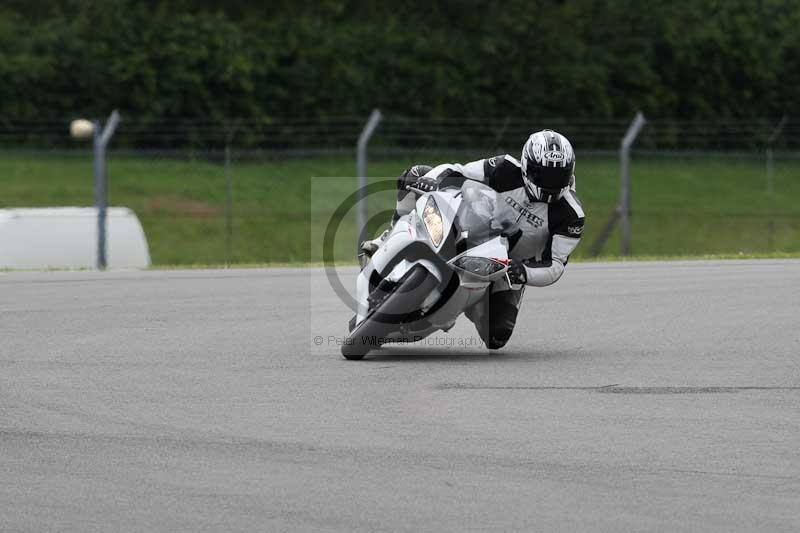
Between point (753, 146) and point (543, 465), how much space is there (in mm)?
30738

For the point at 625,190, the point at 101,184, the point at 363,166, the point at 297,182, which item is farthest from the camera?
the point at 297,182

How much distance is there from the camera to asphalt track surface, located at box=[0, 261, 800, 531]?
221 inches

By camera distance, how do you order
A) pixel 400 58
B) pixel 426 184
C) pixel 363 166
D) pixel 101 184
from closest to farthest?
1. pixel 426 184
2. pixel 101 184
3. pixel 363 166
4. pixel 400 58

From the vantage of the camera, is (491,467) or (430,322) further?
(430,322)

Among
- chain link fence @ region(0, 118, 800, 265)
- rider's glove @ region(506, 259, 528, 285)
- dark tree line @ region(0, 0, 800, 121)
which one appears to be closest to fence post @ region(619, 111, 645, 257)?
chain link fence @ region(0, 118, 800, 265)

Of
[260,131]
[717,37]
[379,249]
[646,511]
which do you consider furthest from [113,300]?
[717,37]

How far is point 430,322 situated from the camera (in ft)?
30.5

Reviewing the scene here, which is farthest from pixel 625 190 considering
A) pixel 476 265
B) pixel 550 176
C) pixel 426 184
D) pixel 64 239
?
pixel 476 265

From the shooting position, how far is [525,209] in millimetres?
9641

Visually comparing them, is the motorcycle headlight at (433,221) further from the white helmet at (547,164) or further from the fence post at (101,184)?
the fence post at (101,184)

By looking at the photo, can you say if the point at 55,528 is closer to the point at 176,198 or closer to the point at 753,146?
the point at 176,198

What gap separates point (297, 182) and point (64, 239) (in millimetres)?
10999

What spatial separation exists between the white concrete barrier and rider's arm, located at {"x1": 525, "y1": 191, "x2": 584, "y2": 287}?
8800 mm

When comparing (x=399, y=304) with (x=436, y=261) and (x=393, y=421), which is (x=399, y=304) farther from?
(x=393, y=421)
